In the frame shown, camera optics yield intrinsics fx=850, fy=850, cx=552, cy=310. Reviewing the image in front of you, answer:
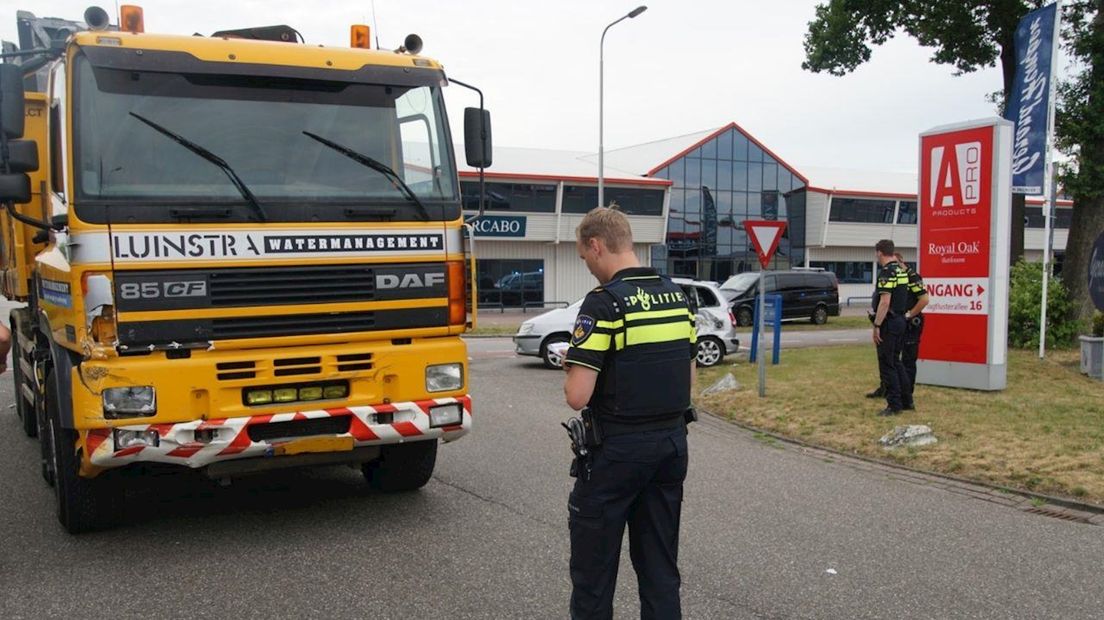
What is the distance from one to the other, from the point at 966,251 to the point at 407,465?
772cm

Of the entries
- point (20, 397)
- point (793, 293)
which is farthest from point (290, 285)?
point (793, 293)

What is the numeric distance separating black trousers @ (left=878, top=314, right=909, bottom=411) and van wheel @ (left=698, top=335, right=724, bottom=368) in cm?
583

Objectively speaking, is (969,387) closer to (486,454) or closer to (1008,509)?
(1008,509)

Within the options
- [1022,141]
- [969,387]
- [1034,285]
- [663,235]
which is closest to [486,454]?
[969,387]

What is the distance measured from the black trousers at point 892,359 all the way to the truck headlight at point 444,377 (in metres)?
5.33

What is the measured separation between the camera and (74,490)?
512cm

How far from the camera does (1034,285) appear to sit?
1552 centimetres

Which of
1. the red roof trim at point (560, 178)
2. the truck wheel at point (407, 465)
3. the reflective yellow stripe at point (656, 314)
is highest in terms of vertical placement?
the red roof trim at point (560, 178)

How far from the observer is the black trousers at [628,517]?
3215 mm

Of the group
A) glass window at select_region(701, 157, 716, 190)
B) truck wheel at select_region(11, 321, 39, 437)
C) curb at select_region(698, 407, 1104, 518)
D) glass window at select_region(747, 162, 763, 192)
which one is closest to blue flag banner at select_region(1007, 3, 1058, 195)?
curb at select_region(698, 407, 1104, 518)

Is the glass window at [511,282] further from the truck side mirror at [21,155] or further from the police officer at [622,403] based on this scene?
the police officer at [622,403]

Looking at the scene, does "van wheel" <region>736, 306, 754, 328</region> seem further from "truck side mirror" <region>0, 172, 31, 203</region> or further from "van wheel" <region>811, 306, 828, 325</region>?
"truck side mirror" <region>0, 172, 31, 203</region>

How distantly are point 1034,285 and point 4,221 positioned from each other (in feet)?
51.9

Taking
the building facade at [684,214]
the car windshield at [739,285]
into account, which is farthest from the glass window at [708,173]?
the car windshield at [739,285]
